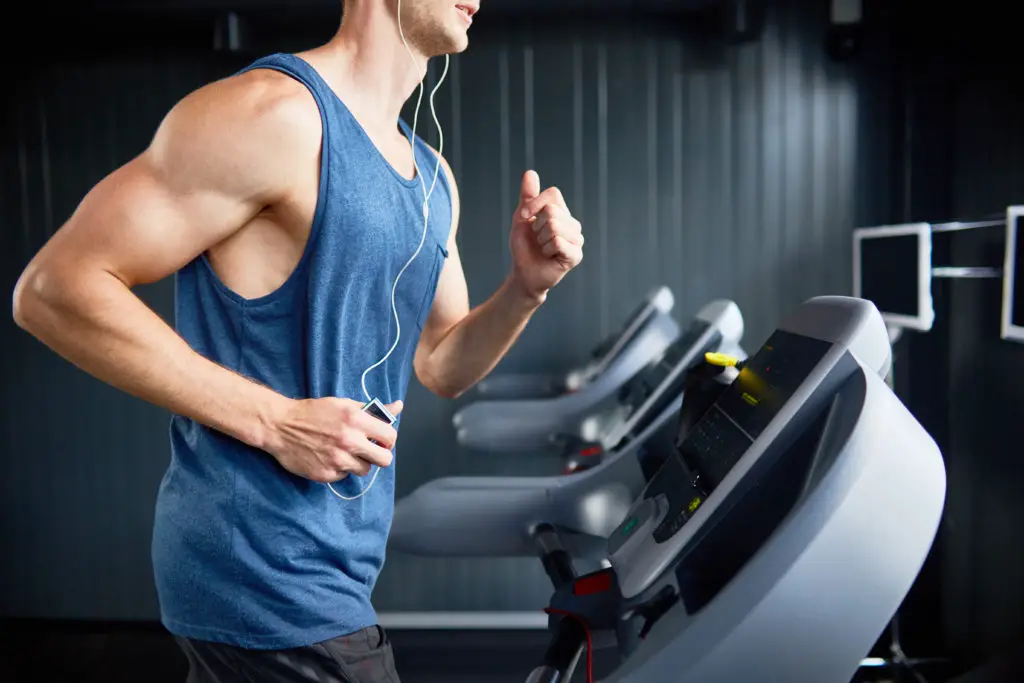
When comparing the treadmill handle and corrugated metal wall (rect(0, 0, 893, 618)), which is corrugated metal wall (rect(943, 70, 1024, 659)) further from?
the treadmill handle

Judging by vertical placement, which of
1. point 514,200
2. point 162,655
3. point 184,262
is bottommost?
point 162,655

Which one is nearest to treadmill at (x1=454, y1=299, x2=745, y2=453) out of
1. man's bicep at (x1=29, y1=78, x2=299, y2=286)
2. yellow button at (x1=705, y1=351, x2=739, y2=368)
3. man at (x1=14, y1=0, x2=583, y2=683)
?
yellow button at (x1=705, y1=351, x2=739, y2=368)

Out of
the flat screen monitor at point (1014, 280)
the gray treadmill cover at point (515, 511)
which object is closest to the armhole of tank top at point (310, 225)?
the gray treadmill cover at point (515, 511)

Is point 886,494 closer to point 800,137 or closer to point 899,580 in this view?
point 899,580

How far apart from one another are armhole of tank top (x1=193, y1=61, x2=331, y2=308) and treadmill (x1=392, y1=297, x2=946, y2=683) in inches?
20.9

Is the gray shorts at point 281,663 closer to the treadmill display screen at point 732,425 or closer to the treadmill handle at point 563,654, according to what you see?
the treadmill handle at point 563,654

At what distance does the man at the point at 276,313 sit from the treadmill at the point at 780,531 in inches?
12.0

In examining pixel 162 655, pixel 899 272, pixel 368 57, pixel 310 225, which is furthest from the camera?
pixel 162 655

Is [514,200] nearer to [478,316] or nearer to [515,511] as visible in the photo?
[515,511]

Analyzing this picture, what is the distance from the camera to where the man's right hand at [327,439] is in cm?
89

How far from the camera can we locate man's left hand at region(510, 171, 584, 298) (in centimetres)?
106

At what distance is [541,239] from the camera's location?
1071mm

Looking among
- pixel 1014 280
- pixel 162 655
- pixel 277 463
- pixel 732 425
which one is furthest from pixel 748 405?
pixel 162 655

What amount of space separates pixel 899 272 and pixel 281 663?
2.20 metres
